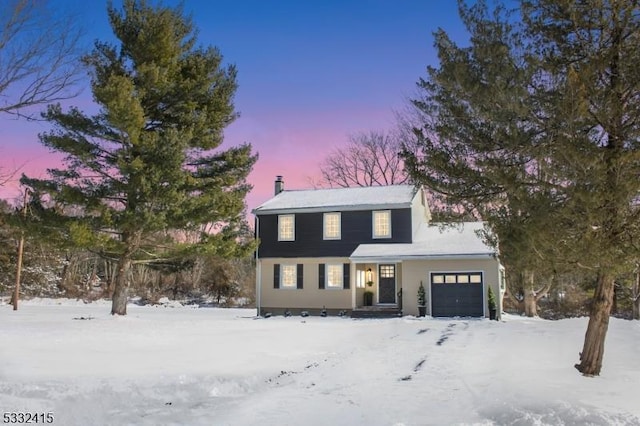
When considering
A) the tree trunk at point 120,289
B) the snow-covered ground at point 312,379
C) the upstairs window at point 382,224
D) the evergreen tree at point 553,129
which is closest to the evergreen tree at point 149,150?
the tree trunk at point 120,289

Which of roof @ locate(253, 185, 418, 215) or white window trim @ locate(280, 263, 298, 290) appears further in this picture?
white window trim @ locate(280, 263, 298, 290)

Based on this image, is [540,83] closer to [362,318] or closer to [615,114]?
[615,114]

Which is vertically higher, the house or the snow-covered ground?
the house

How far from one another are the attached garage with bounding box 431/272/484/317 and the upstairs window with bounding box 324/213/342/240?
5.06 metres

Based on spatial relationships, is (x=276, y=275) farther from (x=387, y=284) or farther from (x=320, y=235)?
(x=387, y=284)

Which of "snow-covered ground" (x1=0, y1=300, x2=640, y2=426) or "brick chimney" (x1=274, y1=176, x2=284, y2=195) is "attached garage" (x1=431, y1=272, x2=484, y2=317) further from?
"brick chimney" (x1=274, y1=176, x2=284, y2=195)

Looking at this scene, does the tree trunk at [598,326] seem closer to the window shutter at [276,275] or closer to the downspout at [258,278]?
the window shutter at [276,275]

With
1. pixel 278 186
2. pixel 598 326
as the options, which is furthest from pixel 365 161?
pixel 598 326

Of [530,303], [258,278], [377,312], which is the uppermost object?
[258,278]

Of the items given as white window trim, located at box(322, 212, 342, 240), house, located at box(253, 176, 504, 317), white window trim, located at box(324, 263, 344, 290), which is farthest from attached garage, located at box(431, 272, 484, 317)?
white window trim, located at box(322, 212, 342, 240)

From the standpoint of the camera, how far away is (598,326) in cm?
805

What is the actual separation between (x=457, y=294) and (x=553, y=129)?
49.7 ft

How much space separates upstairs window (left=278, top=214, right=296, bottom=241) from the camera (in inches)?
992

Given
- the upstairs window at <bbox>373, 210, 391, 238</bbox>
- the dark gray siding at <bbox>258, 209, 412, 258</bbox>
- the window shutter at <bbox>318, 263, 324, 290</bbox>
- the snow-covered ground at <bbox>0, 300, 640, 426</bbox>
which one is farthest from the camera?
the window shutter at <bbox>318, 263, 324, 290</bbox>
